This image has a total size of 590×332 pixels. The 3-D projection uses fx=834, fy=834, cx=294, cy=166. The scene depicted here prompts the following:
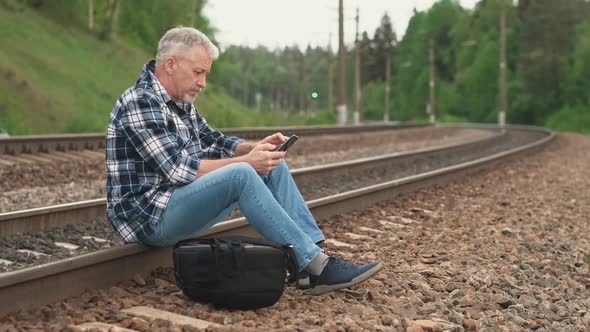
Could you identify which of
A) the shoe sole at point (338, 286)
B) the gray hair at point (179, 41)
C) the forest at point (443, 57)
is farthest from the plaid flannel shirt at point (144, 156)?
the forest at point (443, 57)

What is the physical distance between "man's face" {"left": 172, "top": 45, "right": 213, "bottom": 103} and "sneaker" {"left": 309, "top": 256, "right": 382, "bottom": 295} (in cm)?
127

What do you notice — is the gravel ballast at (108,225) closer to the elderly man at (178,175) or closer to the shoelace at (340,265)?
the elderly man at (178,175)

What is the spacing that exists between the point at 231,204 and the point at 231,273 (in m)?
0.50

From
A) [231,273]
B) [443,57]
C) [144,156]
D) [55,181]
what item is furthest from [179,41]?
[443,57]

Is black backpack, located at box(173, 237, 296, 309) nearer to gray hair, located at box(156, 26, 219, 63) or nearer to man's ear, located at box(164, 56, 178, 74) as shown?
man's ear, located at box(164, 56, 178, 74)

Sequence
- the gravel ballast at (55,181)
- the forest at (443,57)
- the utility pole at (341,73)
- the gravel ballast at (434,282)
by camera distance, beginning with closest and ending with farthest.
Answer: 1. the gravel ballast at (434,282)
2. the gravel ballast at (55,181)
3. the utility pole at (341,73)
4. the forest at (443,57)

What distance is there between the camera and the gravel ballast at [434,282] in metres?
4.21

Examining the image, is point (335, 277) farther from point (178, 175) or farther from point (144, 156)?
point (144, 156)

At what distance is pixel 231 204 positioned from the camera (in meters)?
4.78

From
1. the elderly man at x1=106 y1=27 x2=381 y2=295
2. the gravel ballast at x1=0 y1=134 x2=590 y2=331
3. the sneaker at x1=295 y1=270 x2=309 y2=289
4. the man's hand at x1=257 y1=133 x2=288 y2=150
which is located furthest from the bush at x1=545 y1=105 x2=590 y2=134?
→ the elderly man at x1=106 y1=27 x2=381 y2=295

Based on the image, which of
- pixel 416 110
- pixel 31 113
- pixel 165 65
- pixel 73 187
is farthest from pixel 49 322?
pixel 416 110

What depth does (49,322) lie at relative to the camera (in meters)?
3.93

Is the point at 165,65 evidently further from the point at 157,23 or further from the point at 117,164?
the point at 157,23

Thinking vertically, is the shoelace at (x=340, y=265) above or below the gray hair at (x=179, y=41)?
below
